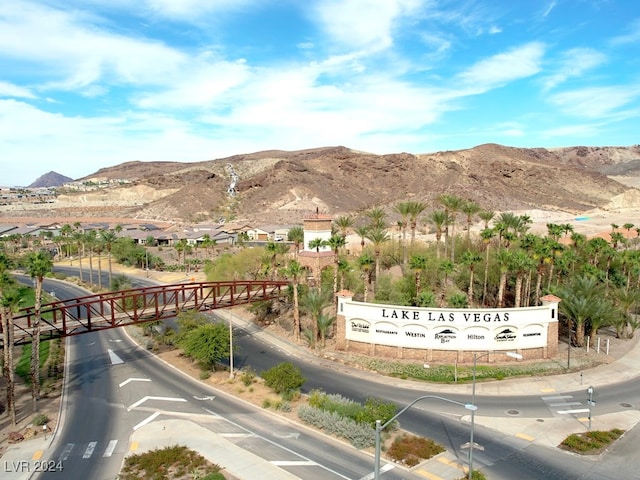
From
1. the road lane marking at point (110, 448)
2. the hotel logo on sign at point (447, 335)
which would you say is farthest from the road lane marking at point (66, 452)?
the hotel logo on sign at point (447, 335)

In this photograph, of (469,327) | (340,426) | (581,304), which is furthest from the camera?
(581,304)

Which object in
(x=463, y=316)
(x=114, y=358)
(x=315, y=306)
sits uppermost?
(x=463, y=316)

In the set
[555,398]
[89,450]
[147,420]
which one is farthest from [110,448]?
[555,398]

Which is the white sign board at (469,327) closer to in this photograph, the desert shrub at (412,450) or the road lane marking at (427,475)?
the desert shrub at (412,450)

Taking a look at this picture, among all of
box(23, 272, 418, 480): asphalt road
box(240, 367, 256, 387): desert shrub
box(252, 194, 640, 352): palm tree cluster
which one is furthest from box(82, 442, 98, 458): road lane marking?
box(252, 194, 640, 352): palm tree cluster

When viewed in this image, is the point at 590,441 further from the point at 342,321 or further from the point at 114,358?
the point at 114,358

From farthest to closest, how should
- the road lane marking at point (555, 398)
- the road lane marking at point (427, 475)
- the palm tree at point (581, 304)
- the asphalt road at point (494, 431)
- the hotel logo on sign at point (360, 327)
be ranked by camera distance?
1. the palm tree at point (581, 304)
2. the hotel logo on sign at point (360, 327)
3. the road lane marking at point (555, 398)
4. the asphalt road at point (494, 431)
5. the road lane marking at point (427, 475)

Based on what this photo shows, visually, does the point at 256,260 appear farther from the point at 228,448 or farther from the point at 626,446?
the point at 626,446
